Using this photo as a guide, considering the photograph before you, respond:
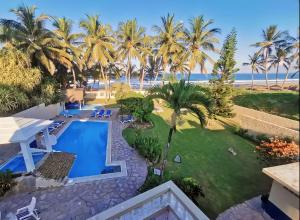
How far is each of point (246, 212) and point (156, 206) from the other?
12.6 ft

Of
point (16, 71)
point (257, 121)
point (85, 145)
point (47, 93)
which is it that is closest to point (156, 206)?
point (85, 145)

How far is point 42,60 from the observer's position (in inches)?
637

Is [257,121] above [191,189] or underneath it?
above

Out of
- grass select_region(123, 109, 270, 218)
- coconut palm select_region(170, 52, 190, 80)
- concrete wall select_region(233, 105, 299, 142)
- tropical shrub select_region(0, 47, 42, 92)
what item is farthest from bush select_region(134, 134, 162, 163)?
coconut palm select_region(170, 52, 190, 80)

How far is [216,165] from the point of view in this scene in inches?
376

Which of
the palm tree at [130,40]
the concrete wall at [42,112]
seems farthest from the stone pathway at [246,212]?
the palm tree at [130,40]

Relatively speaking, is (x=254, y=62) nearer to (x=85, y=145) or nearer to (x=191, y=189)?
(x=191, y=189)

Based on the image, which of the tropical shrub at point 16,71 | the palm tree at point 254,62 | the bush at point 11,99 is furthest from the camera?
the palm tree at point 254,62

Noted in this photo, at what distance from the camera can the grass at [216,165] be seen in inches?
280

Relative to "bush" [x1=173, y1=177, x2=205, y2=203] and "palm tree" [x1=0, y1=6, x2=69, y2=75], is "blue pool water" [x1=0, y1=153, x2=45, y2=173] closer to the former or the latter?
"bush" [x1=173, y1=177, x2=205, y2=203]

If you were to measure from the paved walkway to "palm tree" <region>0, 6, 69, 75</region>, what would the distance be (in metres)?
14.1

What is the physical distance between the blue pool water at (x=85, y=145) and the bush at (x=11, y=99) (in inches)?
159

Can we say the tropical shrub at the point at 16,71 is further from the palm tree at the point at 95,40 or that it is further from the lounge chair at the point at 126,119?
the lounge chair at the point at 126,119

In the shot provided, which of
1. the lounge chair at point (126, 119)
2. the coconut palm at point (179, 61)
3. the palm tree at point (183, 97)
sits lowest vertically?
the lounge chair at point (126, 119)
